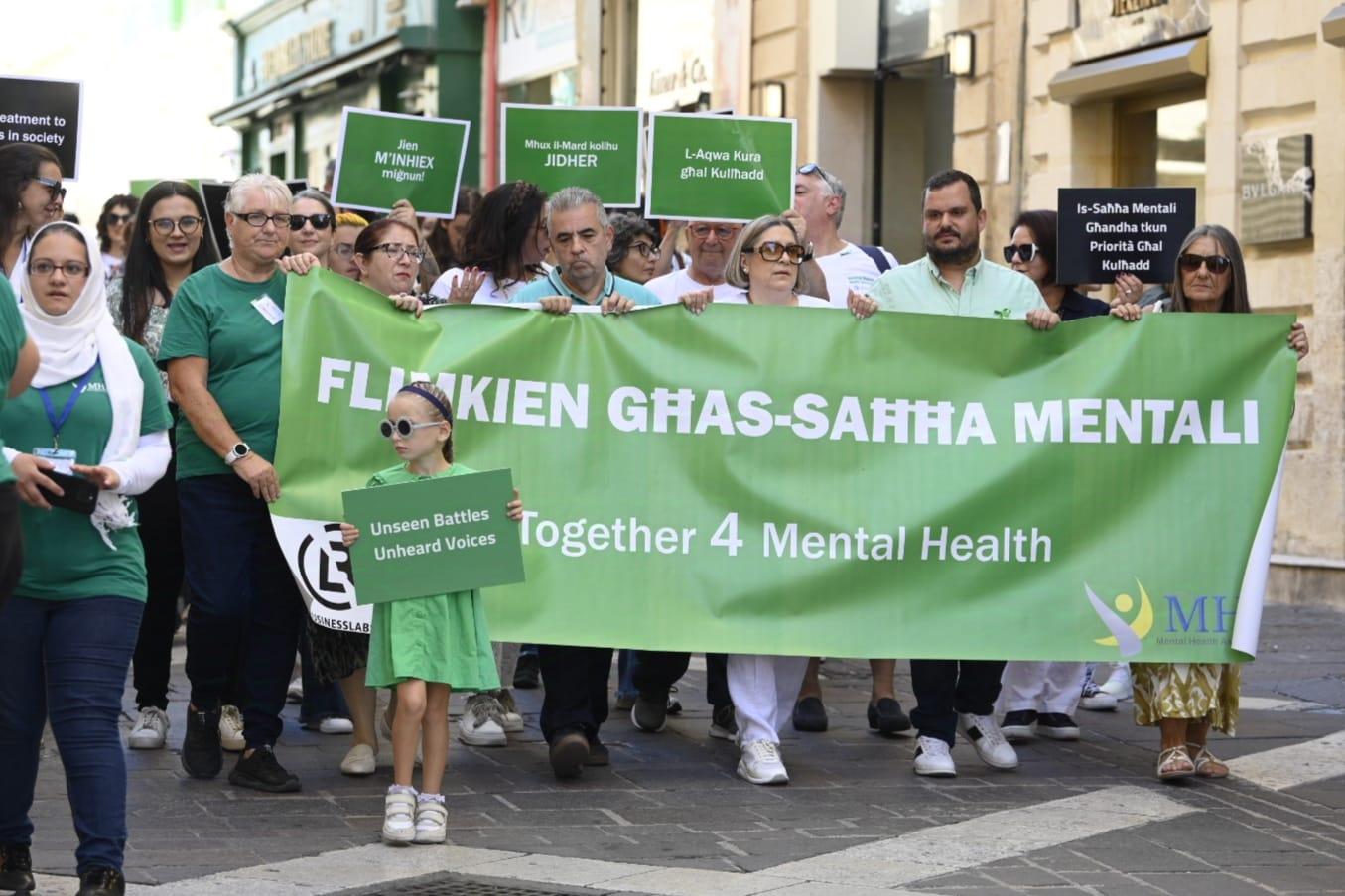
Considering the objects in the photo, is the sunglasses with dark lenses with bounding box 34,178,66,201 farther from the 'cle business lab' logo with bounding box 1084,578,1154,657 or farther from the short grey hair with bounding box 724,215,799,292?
the 'cle business lab' logo with bounding box 1084,578,1154,657

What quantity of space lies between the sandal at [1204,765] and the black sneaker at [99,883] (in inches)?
147

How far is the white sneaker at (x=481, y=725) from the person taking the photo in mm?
8344

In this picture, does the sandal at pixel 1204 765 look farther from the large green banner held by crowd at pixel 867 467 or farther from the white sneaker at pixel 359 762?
the white sneaker at pixel 359 762

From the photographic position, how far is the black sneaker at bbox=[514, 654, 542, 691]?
999cm

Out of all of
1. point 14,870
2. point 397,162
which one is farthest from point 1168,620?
point 397,162

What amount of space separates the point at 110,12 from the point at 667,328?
139 feet

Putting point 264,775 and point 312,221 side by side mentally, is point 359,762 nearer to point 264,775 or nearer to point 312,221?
point 264,775

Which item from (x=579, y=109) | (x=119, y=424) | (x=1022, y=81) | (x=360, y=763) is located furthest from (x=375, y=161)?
(x=1022, y=81)

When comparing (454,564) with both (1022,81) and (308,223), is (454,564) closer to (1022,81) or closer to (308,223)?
(308,223)

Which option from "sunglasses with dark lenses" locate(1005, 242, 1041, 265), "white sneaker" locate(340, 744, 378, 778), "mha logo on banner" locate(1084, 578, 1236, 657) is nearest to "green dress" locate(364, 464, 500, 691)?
"white sneaker" locate(340, 744, 378, 778)

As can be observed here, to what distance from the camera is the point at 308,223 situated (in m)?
8.80

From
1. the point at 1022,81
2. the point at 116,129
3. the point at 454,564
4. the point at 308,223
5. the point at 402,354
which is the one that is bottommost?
the point at 454,564

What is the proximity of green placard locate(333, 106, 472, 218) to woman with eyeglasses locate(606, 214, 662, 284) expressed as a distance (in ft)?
2.34

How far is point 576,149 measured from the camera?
10172 millimetres
